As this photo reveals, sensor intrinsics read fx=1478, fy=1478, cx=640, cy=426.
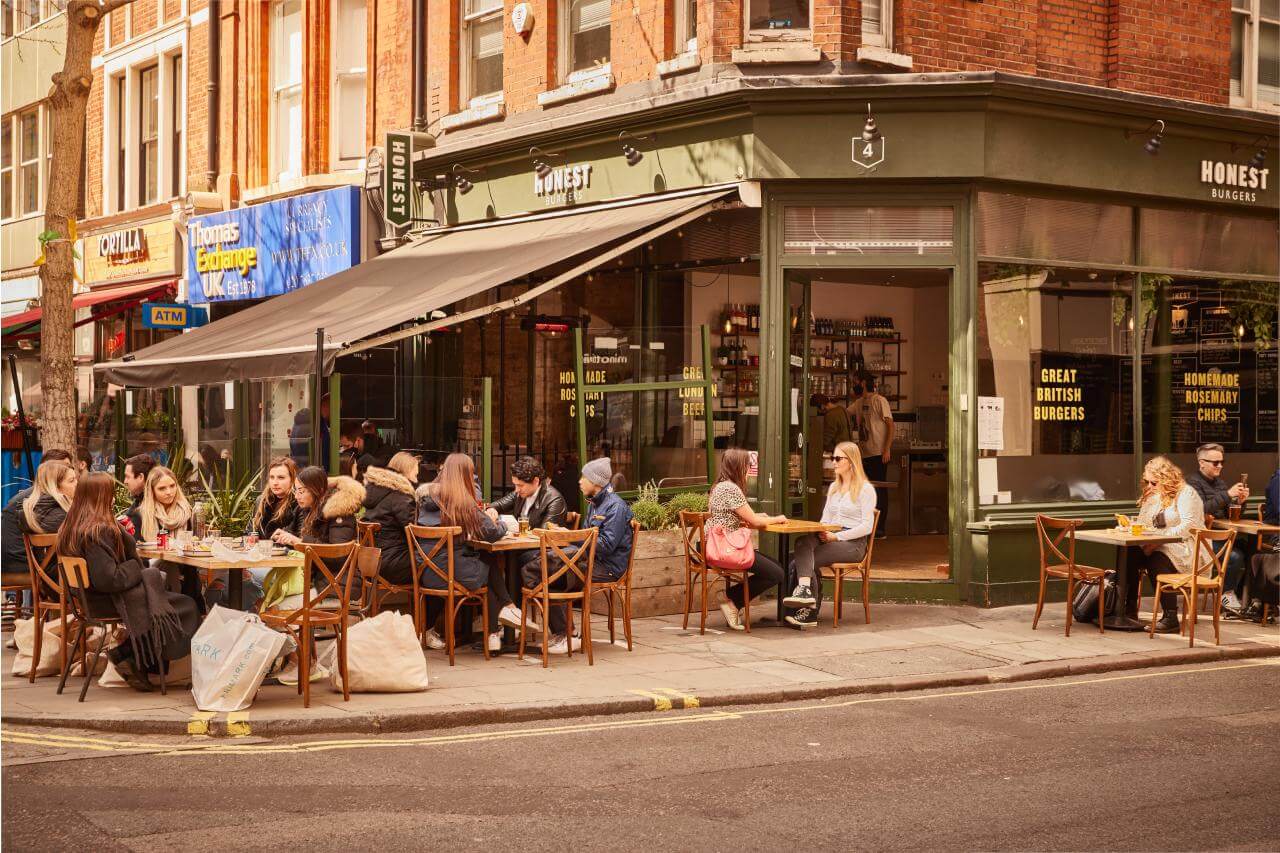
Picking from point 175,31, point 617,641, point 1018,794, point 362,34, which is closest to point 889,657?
point 617,641

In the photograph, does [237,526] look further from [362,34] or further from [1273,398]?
[1273,398]

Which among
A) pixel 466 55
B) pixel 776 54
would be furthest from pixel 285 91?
pixel 776 54

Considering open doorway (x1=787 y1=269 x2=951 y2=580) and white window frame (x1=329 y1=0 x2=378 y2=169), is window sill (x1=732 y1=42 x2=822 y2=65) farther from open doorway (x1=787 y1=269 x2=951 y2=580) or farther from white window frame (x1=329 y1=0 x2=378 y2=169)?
white window frame (x1=329 y1=0 x2=378 y2=169)

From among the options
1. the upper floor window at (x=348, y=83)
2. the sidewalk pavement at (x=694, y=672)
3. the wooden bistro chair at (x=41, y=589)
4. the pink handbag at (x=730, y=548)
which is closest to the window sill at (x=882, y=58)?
the pink handbag at (x=730, y=548)

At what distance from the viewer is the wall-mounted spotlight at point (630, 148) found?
14.2m

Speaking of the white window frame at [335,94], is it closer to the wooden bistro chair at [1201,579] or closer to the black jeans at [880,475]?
the black jeans at [880,475]

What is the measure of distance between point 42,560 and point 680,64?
7.27 meters

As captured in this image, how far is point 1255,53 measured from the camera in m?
15.5

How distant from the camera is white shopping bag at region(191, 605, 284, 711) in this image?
846 cm

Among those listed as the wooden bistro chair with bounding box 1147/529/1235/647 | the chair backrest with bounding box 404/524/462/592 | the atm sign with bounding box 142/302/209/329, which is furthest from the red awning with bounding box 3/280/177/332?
the wooden bistro chair with bounding box 1147/529/1235/647

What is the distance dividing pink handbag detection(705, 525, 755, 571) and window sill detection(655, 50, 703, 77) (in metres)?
4.66

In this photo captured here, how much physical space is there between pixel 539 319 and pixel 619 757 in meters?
8.60

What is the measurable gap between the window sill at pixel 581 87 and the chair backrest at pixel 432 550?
6136mm

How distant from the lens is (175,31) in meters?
21.4
